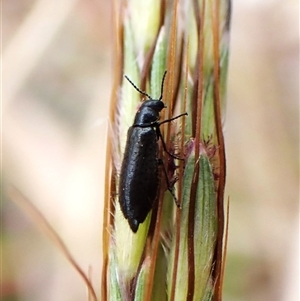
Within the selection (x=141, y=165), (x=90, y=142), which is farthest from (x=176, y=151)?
(x=90, y=142)

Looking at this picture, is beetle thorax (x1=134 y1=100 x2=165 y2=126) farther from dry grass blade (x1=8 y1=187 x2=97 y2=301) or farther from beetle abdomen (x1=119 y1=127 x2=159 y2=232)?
dry grass blade (x1=8 y1=187 x2=97 y2=301)

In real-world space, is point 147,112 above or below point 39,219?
above

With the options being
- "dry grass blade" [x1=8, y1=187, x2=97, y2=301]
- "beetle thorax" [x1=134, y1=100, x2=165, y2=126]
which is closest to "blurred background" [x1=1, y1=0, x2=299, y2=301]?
"dry grass blade" [x1=8, y1=187, x2=97, y2=301]

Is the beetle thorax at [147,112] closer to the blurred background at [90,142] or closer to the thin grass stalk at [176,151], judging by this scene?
the thin grass stalk at [176,151]

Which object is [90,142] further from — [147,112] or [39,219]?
[147,112]

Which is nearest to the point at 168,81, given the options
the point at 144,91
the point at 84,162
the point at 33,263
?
the point at 144,91

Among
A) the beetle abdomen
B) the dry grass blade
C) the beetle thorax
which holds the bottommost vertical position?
the dry grass blade

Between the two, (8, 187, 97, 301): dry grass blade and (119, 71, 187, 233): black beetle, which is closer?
(119, 71, 187, 233): black beetle

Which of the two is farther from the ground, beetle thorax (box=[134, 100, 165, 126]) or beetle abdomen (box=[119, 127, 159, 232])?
beetle thorax (box=[134, 100, 165, 126])
